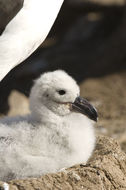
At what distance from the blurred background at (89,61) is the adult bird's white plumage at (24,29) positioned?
116 inches

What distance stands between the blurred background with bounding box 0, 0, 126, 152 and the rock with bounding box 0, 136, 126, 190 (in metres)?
2.83

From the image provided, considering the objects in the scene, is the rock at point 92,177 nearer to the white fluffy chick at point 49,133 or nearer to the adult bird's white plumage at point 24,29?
the white fluffy chick at point 49,133

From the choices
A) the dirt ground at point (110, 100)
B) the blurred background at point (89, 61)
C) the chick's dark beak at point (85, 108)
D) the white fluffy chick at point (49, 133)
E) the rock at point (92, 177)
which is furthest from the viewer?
the blurred background at point (89, 61)

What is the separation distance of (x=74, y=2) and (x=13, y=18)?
7315 mm

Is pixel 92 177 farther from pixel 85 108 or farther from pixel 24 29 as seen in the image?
pixel 24 29

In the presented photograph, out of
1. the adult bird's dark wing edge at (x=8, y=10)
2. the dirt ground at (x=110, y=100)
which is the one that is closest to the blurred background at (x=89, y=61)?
the dirt ground at (x=110, y=100)

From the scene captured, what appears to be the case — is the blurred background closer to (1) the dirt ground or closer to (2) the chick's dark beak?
(1) the dirt ground

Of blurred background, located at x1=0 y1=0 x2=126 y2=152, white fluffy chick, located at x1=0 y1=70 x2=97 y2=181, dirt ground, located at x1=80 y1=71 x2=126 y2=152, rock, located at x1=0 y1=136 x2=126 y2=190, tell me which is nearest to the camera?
rock, located at x1=0 y1=136 x2=126 y2=190

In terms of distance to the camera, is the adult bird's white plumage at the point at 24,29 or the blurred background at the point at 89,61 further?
the blurred background at the point at 89,61

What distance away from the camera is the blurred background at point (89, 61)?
8.49 m

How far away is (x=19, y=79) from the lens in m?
10.6

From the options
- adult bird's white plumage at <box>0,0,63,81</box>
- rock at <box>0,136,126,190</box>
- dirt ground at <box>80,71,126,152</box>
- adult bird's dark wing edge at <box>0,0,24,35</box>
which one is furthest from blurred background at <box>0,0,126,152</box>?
adult bird's dark wing edge at <box>0,0,24,35</box>

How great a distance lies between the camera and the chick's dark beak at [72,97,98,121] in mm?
4715

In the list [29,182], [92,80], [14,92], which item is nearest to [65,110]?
[29,182]
